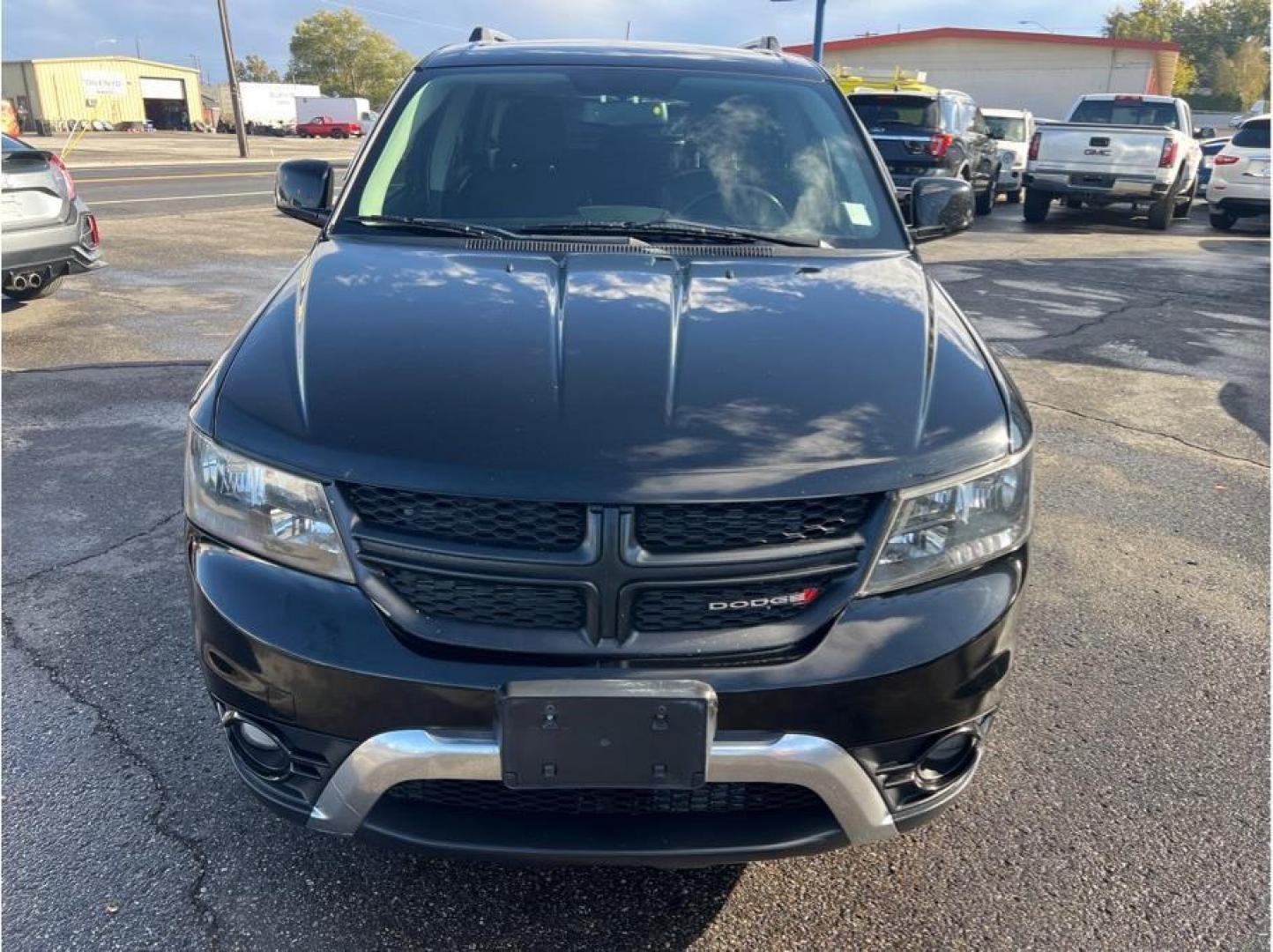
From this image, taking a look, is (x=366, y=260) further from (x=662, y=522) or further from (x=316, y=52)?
(x=316, y=52)

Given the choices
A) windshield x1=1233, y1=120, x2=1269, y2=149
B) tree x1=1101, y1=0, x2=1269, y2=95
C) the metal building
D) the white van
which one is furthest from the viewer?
tree x1=1101, y1=0, x2=1269, y2=95

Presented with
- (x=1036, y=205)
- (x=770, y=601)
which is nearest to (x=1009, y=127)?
(x=1036, y=205)

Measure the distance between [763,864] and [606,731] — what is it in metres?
0.87

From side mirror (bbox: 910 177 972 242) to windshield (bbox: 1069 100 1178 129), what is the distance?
14.0m

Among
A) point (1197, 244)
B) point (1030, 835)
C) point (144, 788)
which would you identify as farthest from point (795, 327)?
point (1197, 244)

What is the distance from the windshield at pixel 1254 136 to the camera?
14828 mm

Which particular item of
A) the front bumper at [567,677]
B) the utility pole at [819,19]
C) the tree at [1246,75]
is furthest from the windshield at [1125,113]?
the tree at [1246,75]

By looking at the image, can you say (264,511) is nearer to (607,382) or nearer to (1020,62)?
(607,382)

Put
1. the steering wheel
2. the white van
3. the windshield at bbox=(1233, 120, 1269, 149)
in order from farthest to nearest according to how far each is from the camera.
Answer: the white van → the windshield at bbox=(1233, 120, 1269, 149) → the steering wheel

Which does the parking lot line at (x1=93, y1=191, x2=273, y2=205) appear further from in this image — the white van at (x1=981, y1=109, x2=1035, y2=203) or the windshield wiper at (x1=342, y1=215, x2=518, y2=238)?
the windshield wiper at (x1=342, y1=215, x2=518, y2=238)

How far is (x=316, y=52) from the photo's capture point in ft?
328

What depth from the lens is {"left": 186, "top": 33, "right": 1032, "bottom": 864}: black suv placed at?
179 centimetres

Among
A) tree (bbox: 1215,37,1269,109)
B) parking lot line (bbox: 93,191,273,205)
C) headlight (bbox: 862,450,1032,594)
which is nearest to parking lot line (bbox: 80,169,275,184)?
parking lot line (bbox: 93,191,273,205)

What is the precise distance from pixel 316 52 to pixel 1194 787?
11116cm
